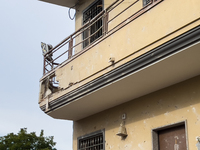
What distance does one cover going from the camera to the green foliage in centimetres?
1639

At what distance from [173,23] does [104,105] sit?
3.43 metres

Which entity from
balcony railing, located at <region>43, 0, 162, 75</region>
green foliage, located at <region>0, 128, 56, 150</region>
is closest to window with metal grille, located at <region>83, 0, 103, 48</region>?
balcony railing, located at <region>43, 0, 162, 75</region>

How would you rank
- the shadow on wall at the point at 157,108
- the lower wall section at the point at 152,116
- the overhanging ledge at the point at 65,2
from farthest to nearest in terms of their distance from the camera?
the overhanging ledge at the point at 65,2 → the shadow on wall at the point at 157,108 → the lower wall section at the point at 152,116

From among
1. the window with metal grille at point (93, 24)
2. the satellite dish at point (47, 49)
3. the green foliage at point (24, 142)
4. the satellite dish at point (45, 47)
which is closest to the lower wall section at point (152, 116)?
the satellite dish at point (47, 49)

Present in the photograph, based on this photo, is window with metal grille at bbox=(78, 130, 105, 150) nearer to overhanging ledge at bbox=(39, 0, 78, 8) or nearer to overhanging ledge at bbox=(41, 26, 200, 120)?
overhanging ledge at bbox=(41, 26, 200, 120)

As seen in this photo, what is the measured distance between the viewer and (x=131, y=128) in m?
8.41

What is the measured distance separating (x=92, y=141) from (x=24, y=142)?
24.8 feet

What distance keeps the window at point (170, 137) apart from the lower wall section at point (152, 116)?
98 millimetres

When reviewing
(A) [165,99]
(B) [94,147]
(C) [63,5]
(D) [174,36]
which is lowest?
(B) [94,147]

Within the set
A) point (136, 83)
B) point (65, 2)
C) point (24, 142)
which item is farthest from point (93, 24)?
point (24, 142)

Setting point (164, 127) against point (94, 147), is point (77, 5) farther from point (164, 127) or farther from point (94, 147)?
point (164, 127)

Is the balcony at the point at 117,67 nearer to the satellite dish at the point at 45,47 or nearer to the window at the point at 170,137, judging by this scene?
the satellite dish at the point at 45,47

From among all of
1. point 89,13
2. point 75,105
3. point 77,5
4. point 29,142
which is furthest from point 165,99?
point 29,142

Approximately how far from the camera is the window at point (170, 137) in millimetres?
7262
